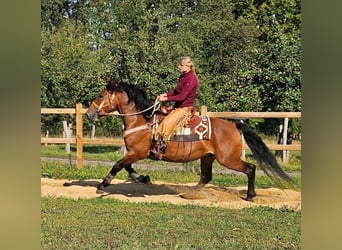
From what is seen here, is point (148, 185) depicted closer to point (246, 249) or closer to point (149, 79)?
point (149, 79)

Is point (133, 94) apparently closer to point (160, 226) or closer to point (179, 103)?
point (179, 103)

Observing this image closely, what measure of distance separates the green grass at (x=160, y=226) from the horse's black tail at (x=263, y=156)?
0.40m

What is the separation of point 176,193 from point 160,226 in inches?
65.1

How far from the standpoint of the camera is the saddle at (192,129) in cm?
509

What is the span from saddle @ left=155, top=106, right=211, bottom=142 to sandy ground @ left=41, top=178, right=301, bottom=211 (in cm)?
74

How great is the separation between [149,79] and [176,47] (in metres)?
1.04

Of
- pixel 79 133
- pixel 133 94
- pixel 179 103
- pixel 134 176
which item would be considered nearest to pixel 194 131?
pixel 179 103

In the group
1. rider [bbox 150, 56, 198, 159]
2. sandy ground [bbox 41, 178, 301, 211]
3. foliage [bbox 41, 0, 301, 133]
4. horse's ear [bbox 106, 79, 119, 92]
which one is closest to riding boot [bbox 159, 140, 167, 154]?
rider [bbox 150, 56, 198, 159]

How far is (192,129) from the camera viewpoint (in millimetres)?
5098

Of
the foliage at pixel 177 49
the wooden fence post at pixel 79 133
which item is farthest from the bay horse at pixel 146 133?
the foliage at pixel 177 49

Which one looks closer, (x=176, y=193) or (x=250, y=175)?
(x=250, y=175)

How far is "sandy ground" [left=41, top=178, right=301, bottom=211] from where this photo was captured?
537 cm
